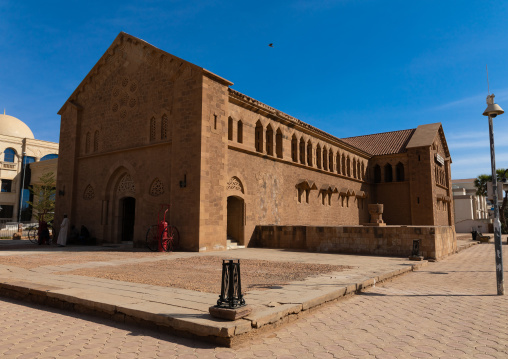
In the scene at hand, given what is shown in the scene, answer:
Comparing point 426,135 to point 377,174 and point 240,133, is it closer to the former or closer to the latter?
point 377,174

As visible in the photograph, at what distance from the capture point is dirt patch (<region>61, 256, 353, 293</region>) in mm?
7109

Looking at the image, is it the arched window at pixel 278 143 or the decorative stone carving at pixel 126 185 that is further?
the arched window at pixel 278 143

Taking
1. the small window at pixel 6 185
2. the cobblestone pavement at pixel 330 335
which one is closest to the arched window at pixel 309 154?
the cobblestone pavement at pixel 330 335

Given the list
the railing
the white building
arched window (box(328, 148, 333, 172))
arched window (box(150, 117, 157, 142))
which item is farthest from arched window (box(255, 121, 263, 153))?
the railing

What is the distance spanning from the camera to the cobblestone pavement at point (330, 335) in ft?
12.7

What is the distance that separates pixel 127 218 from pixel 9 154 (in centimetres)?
3213

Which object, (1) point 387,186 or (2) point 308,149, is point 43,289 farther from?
(1) point 387,186

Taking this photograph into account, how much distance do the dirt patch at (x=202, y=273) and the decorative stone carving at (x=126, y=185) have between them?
25.5 ft

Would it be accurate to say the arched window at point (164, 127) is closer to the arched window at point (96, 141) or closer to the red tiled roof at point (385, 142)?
the arched window at point (96, 141)

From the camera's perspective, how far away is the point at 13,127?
149 ft

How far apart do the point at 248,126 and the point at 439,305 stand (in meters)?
13.7

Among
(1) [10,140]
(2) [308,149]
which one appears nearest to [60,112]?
(2) [308,149]

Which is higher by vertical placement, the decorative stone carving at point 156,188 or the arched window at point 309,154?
the arched window at point 309,154

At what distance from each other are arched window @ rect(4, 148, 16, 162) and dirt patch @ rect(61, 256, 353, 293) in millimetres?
40380
